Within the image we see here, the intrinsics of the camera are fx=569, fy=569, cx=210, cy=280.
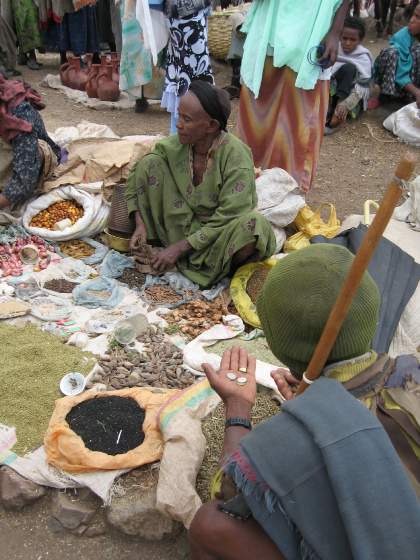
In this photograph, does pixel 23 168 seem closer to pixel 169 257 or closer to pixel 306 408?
pixel 169 257

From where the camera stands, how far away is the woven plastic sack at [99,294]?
130 inches

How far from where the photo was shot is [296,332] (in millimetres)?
1376

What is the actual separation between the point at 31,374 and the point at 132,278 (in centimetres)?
112

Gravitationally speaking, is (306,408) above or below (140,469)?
above

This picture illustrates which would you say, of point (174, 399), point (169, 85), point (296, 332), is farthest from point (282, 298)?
point (169, 85)

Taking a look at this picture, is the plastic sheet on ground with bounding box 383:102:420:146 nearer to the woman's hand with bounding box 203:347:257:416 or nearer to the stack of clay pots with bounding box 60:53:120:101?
the stack of clay pots with bounding box 60:53:120:101

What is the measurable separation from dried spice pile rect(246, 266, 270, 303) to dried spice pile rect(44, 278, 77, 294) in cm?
107

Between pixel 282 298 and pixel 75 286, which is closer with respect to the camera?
pixel 282 298

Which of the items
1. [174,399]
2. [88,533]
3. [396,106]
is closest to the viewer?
[88,533]

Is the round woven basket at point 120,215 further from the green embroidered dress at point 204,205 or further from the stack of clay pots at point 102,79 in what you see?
the stack of clay pots at point 102,79

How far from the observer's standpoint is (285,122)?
4.40 m

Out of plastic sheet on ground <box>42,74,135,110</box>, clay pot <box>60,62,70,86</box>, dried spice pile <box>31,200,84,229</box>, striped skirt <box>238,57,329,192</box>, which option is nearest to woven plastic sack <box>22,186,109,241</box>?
dried spice pile <box>31,200,84,229</box>

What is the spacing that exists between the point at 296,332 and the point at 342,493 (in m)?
0.40

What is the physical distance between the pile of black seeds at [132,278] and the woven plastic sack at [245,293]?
582 mm
